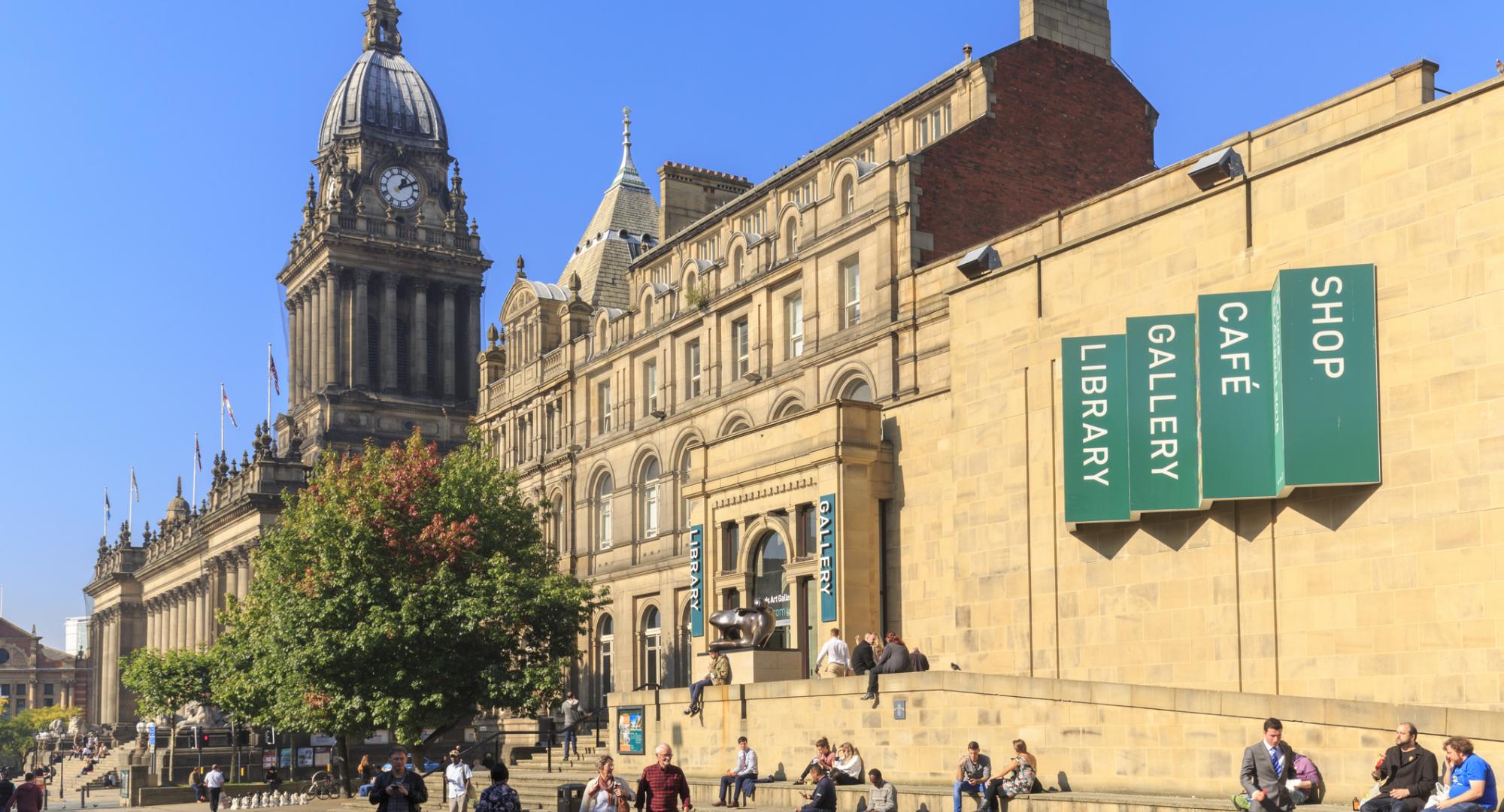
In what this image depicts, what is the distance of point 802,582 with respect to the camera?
39.2 meters

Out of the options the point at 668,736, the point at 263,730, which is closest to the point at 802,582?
the point at 668,736

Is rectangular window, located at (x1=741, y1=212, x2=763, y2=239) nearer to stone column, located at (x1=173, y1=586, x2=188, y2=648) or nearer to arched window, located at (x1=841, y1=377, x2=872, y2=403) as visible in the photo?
arched window, located at (x1=841, y1=377, x2=872, y2=403)

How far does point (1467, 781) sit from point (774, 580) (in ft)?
78.6

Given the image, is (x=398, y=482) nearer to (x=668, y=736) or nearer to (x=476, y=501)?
(x=476, y=501)

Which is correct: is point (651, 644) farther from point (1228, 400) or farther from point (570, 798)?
point (570, 798)

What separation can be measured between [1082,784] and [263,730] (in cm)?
5368

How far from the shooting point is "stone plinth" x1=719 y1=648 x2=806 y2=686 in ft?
119

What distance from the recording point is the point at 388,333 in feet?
354

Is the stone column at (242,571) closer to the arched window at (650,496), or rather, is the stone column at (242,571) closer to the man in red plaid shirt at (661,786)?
the arched window at (650,496)

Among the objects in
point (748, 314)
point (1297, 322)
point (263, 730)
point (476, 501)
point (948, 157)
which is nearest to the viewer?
point (1297, 322)

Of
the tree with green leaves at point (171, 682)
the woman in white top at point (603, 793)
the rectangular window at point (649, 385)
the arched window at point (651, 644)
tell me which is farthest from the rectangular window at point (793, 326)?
the tree with green leaves at point (171, 682)

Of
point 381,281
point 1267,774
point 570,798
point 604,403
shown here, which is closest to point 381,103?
point 381,281

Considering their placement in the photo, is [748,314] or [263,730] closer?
[748,314]

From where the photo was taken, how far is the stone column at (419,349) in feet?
357
